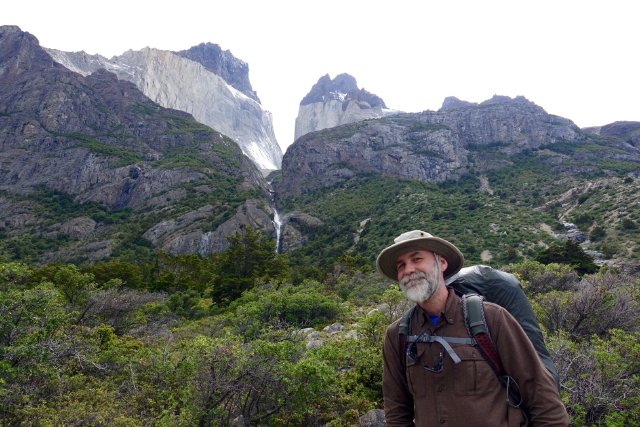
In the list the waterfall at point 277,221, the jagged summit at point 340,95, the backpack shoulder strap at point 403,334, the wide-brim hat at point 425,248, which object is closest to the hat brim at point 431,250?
the wide-brim hat at point 425,248

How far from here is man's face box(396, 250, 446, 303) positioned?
2.54 metres

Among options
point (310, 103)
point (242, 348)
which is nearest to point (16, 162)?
point (242, 348)

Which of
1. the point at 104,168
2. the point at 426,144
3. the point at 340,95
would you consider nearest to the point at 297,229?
the point at 104,168

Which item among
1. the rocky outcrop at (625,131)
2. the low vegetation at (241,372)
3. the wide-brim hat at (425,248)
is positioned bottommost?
the low vegetation at (241,372)

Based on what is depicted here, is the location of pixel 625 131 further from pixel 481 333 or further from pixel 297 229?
pixel 481 333

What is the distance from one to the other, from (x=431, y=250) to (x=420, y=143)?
9280cm

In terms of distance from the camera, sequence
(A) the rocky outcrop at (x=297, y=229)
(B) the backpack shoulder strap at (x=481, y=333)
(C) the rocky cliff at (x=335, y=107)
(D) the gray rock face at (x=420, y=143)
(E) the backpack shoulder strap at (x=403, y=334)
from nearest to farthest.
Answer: (B) the backpack shoulder strap at (x=481, y=333), (E) the backpack shoulder strap at (x=403, y=334), (A) the rocky outcrop at (x=297, y=229), (D) the gray rock face at (x=420, y=143), (C) the rocky cliff at (x=335, y=107)

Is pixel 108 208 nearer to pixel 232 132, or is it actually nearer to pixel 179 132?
pixel 179 132

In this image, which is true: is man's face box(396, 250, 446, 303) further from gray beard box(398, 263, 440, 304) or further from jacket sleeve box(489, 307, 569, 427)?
jacket sleeve box(489, 307, 569, 427)

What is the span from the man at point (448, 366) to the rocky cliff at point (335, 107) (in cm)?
15528

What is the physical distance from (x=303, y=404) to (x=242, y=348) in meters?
1.24

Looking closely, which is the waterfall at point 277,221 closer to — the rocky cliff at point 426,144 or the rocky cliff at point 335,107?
the rocky cliff at point 426,144

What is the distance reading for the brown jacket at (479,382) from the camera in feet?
7.08

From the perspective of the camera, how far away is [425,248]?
275 cm
